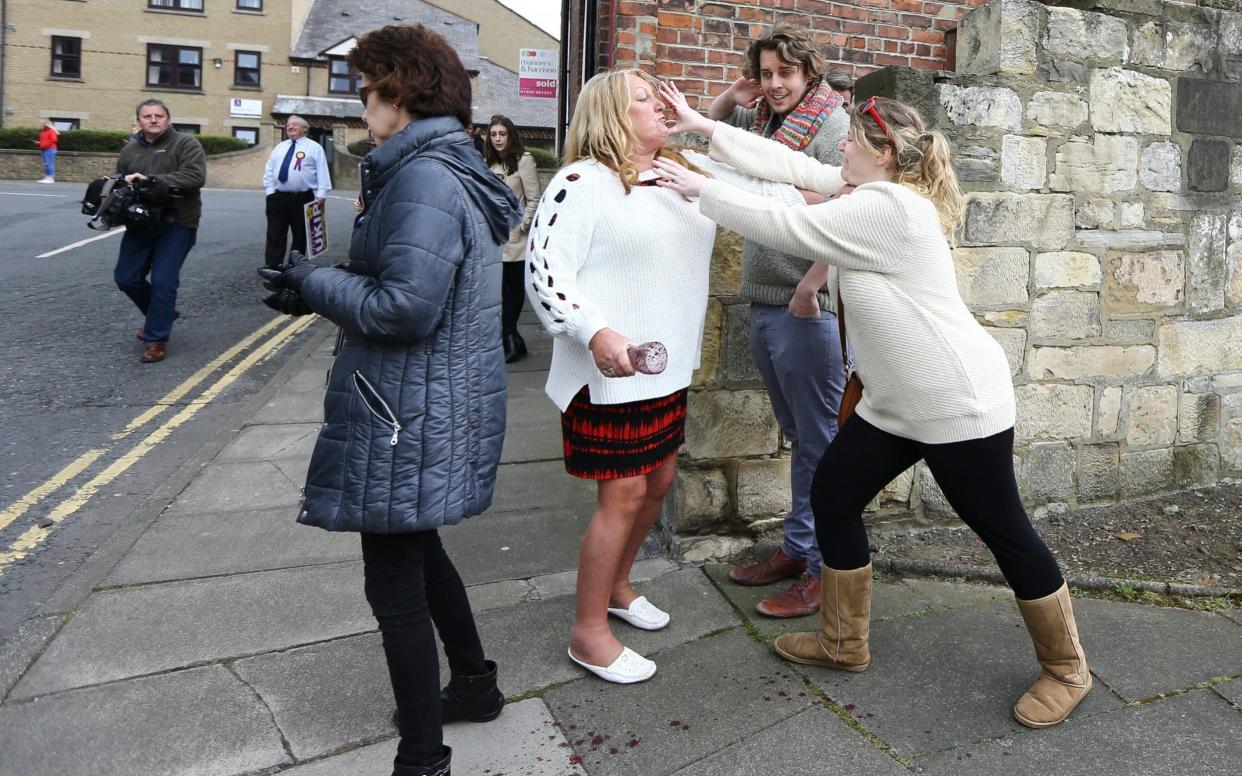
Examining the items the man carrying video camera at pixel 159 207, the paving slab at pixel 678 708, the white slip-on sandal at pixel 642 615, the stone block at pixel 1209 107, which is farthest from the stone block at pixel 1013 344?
the man carrying video camera at pixel 159 207

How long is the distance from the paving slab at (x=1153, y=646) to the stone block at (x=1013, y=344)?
1.05 m

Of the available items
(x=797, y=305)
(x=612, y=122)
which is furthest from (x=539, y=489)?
(x=612, y=122)

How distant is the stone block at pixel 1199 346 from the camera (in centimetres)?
460

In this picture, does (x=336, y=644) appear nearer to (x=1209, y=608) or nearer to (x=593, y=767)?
(x=593, y=767)

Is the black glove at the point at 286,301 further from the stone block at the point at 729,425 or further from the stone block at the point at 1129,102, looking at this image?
the stone block at the point at 1129,102

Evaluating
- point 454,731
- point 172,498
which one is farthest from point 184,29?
point 454,731

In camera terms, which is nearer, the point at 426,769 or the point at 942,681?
the point at 426,769

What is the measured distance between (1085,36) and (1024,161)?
1.98ft

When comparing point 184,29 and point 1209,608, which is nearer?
point 1209,608

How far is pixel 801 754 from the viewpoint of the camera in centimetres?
274

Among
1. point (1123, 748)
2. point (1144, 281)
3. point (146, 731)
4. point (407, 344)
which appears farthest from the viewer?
point (1144, 281)

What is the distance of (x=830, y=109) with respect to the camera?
3449 mm

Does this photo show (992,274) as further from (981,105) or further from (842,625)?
(842,625)

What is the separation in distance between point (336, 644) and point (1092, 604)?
2.73 meters
